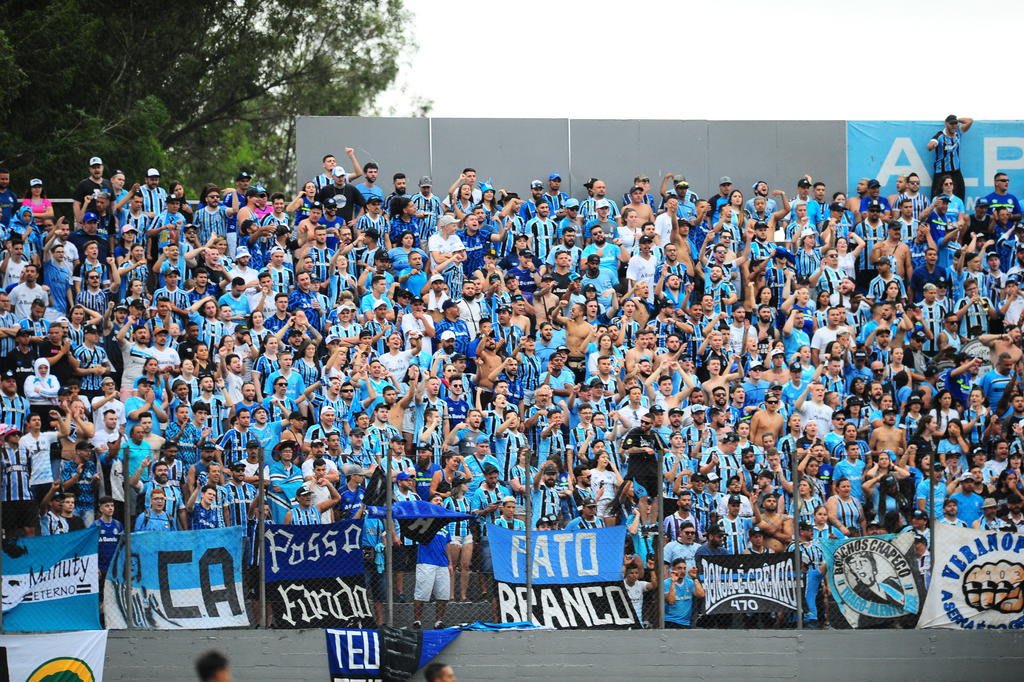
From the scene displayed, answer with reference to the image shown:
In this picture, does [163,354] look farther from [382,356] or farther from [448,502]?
[448,502]

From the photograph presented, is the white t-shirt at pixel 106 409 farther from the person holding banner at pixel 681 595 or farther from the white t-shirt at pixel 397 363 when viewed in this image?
the person holding banner at pixel 681 595

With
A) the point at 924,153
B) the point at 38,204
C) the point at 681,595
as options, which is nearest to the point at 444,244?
the point at 38,204

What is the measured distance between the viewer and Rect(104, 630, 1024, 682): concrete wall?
14.9 m

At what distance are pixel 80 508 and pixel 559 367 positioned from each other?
7.40 meters

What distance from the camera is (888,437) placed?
19375 millimetres

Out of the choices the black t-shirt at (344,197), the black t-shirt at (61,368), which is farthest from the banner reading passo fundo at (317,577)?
the black t-shirt at (344,197)

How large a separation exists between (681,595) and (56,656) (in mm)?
6302

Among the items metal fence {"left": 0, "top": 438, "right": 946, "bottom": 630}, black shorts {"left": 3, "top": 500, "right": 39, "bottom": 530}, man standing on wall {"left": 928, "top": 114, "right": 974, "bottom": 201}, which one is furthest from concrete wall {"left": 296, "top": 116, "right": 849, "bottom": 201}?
black shorts {"left": 3, "top": 500, "right": 39, "bottom": 530}

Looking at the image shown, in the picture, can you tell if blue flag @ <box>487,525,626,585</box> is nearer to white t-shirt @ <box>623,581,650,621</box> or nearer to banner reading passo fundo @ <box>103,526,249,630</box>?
white t-shirt @ <box>623,581,650,621</box>

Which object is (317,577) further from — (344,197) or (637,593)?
(344,197)

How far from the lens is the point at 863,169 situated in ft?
89.7

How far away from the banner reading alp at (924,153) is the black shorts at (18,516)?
56.9 ft

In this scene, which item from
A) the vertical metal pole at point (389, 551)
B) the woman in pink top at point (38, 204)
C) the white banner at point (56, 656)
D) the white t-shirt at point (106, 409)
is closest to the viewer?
the white banner at point (56, 656)

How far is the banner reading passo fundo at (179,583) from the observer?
14734mm
